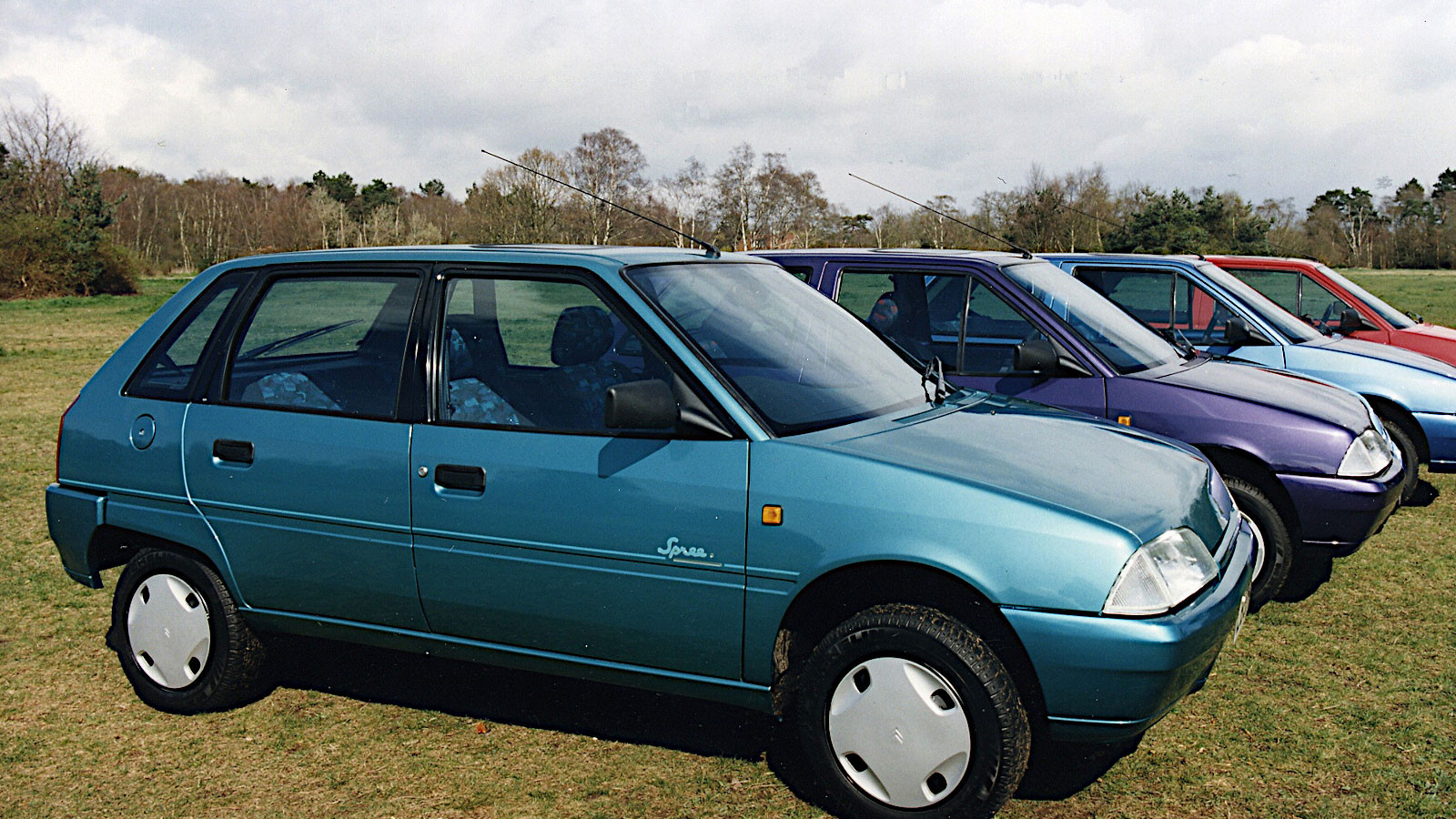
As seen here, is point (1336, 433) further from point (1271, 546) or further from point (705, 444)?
point (705, 444)

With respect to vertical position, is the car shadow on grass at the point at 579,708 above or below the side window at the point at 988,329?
below

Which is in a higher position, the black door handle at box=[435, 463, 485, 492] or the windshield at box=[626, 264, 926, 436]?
the windshield at box=[626, 264, 926, 436]

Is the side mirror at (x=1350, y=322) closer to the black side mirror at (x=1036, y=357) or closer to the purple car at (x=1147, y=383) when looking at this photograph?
the purple car at (x=1147, y=383)

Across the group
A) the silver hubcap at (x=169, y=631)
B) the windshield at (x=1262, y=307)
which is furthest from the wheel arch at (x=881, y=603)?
the windshield at (x=1262, y=307)

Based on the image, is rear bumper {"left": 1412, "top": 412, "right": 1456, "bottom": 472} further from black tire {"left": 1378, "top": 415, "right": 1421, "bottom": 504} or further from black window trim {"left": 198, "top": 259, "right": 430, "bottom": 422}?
black window trim {"left": 198, "top": 259, "right": 430, "bottom": 422}

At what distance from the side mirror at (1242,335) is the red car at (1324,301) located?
1.76 m

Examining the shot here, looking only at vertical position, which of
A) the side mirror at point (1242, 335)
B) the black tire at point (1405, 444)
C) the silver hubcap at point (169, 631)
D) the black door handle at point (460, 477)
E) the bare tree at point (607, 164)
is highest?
the bare tree at point (607, 164)

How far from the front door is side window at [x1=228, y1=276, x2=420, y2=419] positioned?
0.23m

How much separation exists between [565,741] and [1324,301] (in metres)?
7.92

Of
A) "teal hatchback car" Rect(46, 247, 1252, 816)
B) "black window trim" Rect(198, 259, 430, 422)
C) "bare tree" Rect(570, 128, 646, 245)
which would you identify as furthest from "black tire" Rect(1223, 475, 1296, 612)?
"bare tree" Rect(570, 128, 646, 245)

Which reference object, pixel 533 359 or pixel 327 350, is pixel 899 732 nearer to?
pixel 533 359

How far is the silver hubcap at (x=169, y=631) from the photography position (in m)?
4.49

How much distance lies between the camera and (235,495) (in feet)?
14.0

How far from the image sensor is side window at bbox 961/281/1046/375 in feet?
20.7
